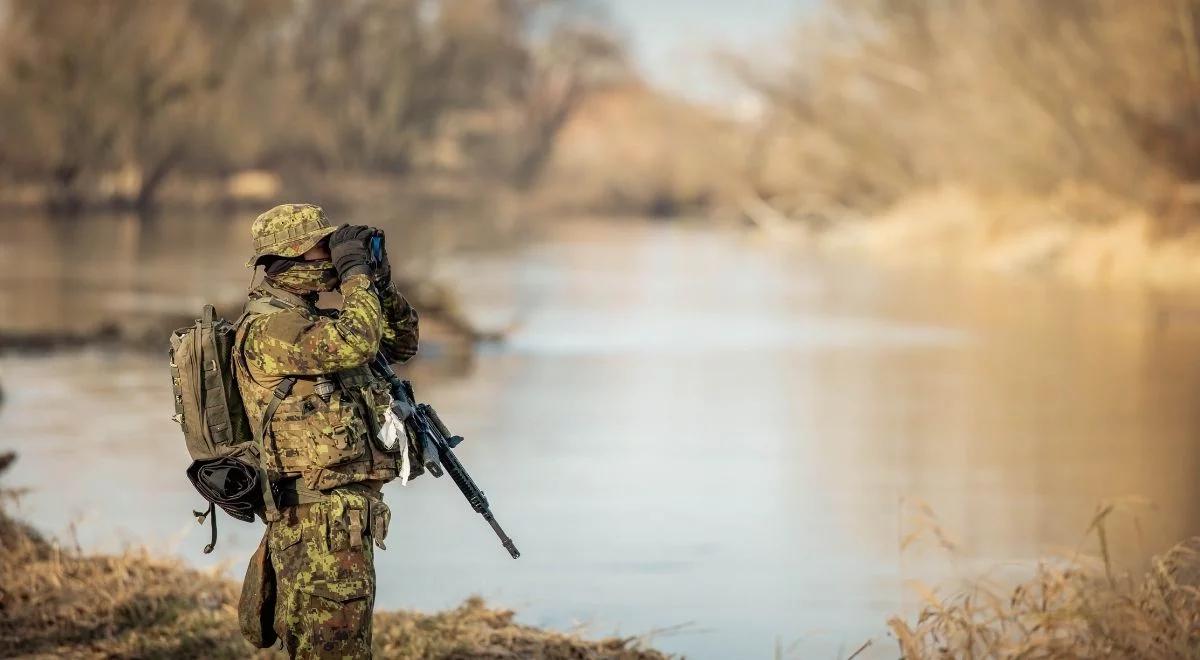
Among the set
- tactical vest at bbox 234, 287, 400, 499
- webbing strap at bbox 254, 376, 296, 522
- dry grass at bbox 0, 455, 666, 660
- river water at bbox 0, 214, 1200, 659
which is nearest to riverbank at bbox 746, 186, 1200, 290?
river water at bbox 0, 214, 1200, 659

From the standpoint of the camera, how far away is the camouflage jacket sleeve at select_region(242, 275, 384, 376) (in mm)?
5102

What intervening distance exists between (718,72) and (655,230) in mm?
4543

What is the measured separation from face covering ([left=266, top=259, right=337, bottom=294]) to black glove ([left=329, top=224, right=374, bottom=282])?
140mm

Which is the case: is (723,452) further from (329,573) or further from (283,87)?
(283,87)

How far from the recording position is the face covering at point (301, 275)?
210 inches

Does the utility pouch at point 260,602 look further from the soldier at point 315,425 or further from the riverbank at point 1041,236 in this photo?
the riverbank at point 1041,236

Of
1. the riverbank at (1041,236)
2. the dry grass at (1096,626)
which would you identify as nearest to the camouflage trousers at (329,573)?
the dry grass at (1096,626)

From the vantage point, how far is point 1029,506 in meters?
10.9

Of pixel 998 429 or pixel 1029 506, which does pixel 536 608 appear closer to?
pixel 1029 506

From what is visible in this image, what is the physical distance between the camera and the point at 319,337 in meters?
5.12

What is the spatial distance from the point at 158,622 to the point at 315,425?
6.23ft

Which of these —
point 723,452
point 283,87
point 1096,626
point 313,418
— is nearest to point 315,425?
point 313,418

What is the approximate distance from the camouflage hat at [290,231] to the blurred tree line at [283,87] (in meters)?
38.9

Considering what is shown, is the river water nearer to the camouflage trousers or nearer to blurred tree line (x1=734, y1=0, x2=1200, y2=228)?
the camouflage trousers
